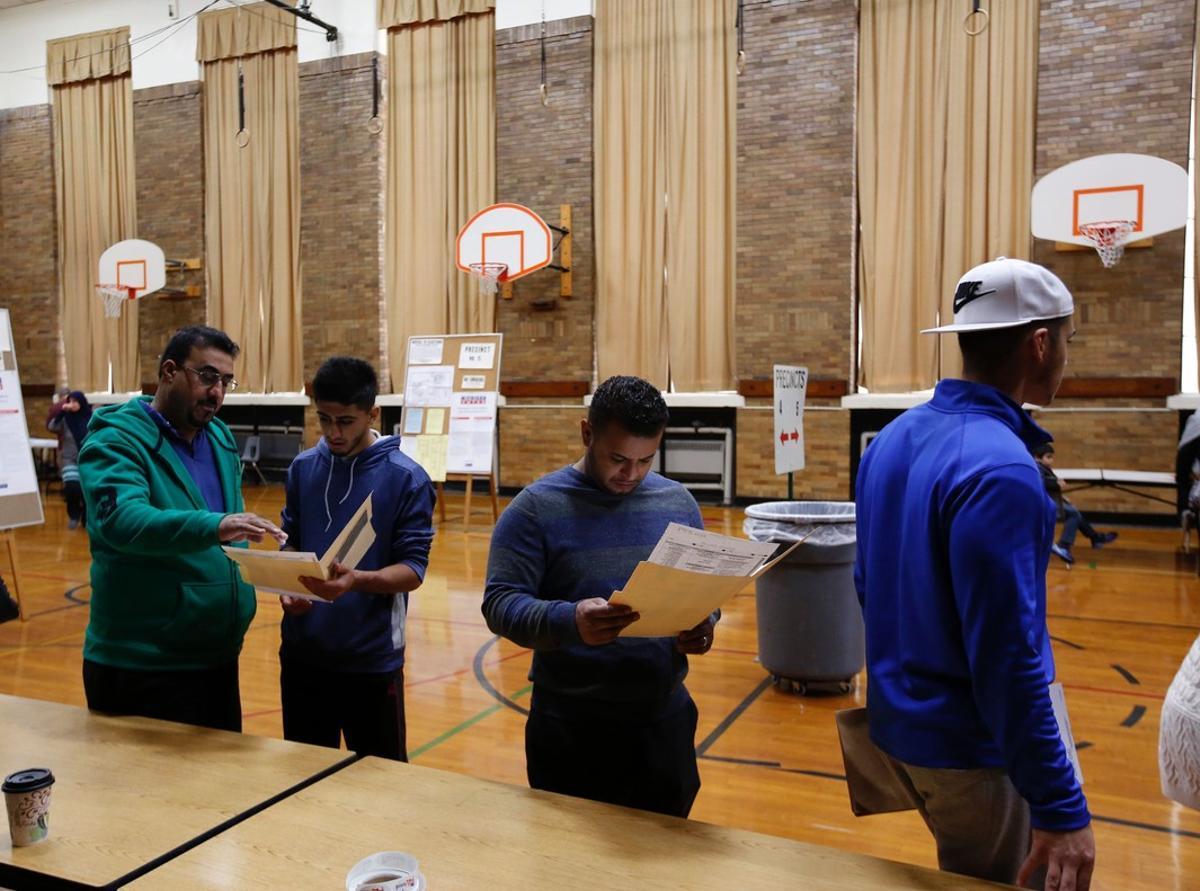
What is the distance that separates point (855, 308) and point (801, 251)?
2.63ft

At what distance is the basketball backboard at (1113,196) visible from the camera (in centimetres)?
762

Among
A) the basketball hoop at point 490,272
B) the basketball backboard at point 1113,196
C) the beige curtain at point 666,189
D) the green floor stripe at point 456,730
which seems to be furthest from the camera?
the basketball hoop at point 490,272

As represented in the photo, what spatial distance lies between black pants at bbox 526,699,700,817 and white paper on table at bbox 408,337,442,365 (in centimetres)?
730

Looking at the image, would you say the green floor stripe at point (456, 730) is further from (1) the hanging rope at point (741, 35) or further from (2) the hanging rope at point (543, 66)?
(2) the hanging rope at point (543, 66)

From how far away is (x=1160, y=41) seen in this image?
26.3ft

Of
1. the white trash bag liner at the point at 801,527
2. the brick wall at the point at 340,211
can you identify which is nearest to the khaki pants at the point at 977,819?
the white trash bag liner at the point at 801,527

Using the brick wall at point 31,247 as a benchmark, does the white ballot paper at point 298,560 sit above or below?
below

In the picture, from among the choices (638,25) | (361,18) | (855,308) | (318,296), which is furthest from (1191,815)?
(361,18)

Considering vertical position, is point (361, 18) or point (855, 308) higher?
point (361, 18)

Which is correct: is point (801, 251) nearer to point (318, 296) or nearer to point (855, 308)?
point (855, 308)

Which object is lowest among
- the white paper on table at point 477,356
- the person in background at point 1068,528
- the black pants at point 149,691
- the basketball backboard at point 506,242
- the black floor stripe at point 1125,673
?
the black floor stripe at point 1125,673

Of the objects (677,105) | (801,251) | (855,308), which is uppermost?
(677,105)

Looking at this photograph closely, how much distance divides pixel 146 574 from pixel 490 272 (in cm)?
815

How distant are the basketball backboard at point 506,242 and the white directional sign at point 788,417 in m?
5.00
